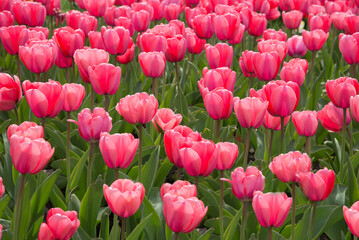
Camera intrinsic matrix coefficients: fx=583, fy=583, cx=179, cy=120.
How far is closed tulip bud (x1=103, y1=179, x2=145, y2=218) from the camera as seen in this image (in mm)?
1668

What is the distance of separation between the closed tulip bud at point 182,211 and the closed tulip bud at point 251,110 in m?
0.72

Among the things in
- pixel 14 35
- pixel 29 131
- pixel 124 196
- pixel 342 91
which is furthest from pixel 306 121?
pixel 14 35

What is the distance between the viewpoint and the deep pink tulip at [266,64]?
2850 millimetres

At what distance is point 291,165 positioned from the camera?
1.96 meters

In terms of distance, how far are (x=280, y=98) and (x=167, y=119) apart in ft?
1.53

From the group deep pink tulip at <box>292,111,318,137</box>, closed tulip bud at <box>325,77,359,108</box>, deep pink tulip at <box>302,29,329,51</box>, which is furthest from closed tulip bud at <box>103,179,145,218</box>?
deep pink tulip at <box>302,29,329,51</box>

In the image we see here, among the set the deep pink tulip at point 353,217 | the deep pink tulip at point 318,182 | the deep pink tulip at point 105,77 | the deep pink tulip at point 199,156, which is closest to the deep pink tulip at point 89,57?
the deep pink tulip at point 105,77

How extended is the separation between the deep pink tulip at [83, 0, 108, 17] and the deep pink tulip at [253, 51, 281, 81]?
68.6 inches

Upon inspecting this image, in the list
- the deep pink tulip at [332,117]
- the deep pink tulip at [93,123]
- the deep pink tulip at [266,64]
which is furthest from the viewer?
the deep pink tulip at [266,64]

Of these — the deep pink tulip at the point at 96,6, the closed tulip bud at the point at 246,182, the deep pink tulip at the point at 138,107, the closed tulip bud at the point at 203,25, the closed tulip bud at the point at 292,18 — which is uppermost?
the deep pink tulip at the point at 138,107

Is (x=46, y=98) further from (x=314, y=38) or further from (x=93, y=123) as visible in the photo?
(x=314, y=38)

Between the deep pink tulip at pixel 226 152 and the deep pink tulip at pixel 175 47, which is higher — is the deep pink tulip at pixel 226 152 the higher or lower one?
the higher one

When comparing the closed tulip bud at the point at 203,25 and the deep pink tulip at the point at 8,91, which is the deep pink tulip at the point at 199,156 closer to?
the deep pink tulip at the point at 8,91

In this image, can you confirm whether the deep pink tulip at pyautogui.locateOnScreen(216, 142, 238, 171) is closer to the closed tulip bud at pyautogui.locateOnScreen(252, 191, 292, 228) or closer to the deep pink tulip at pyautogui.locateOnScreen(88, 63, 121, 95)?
the closed tulip bud at pyautogui.locateOnScreen(252, 191, 292, 228)
